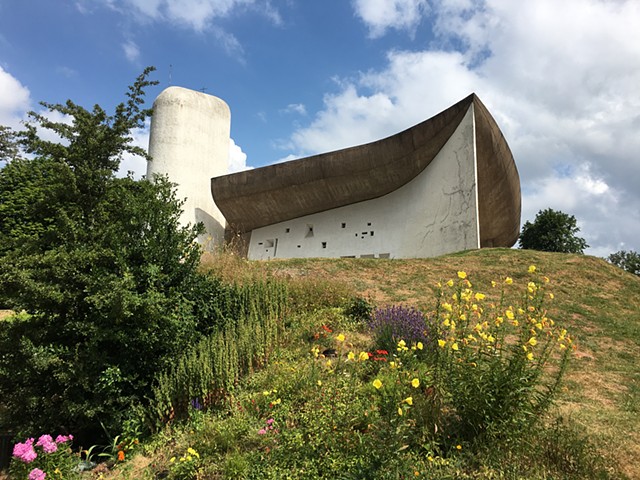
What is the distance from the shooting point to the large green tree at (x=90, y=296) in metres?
4.78

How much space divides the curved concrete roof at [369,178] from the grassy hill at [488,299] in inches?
278

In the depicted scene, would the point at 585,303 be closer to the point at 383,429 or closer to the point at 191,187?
the point at 383,429

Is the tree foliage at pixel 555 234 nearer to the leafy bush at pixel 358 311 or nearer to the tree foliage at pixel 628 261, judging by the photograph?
the tree foliage at pixel 628 261

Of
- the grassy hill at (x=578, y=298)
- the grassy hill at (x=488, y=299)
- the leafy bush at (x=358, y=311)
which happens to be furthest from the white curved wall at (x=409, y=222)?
the leafy bush at (x=358, y=311)

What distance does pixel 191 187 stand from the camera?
26203 millimetres

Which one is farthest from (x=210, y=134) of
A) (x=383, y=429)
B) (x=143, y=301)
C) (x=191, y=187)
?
(x=383, y=429)

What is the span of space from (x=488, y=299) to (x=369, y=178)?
12503mm

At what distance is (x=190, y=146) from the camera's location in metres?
26.2

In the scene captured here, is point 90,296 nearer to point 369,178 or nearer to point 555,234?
point 369,178

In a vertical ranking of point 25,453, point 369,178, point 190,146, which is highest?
point 190,146

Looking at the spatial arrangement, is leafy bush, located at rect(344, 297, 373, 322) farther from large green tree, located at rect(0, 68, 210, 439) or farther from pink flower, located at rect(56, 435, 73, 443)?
pink flower, located at rect(56, 435, 73, 443)

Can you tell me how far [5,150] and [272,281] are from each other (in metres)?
30.2

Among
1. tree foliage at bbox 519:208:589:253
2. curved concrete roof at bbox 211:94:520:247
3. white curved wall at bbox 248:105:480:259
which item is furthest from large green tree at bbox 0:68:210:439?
tree foliage at bbox 519:208:589:253

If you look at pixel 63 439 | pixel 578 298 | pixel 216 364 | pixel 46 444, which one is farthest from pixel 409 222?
pixel 46 444
